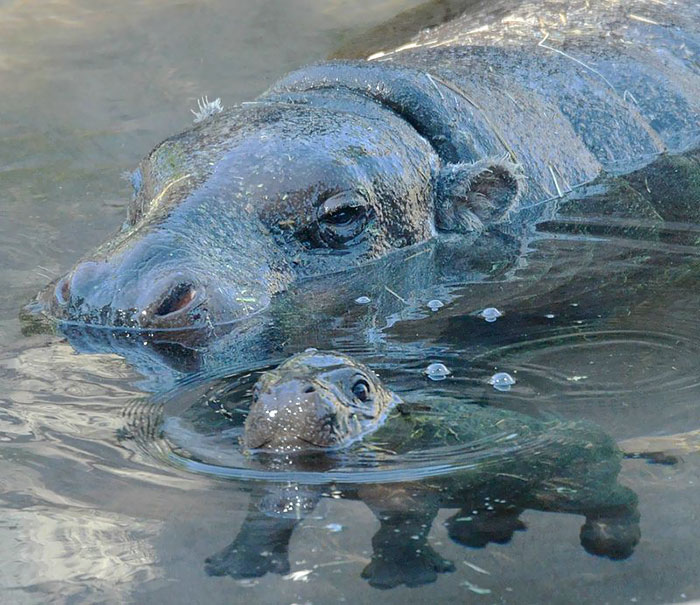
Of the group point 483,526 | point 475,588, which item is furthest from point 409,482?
point 475,588

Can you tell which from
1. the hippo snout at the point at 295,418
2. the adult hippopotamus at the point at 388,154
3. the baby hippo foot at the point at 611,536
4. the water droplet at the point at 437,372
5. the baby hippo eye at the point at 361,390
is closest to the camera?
the baby hippo foot at the point at 611,536

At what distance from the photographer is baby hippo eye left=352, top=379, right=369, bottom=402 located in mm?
3859

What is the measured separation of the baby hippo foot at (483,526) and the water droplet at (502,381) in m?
0.99

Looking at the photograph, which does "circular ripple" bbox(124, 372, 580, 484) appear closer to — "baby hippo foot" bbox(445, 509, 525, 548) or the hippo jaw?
"baby hippo foot" bbox(445, 509, 525, 548)

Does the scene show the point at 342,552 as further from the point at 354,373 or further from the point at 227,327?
the point at 227,327

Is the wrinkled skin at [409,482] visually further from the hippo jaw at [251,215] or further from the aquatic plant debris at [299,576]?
the hippo jaw at [251,215]

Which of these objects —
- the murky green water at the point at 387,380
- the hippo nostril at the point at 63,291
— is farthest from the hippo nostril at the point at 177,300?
the hippo nostril at the point at 63,291

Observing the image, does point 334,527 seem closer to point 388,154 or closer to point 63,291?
point 63,291

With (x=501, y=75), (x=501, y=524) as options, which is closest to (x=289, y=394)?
(x=501, y=524)

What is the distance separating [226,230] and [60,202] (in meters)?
2.57

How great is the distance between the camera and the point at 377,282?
5.99 meters

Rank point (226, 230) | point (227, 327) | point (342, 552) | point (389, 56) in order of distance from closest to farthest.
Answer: point (342, 552)
point (227, 327)
point (226, 230)
point (389, 56)

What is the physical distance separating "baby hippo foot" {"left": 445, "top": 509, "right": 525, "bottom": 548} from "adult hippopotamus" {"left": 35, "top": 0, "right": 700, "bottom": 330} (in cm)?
206

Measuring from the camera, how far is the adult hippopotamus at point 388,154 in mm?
5441
